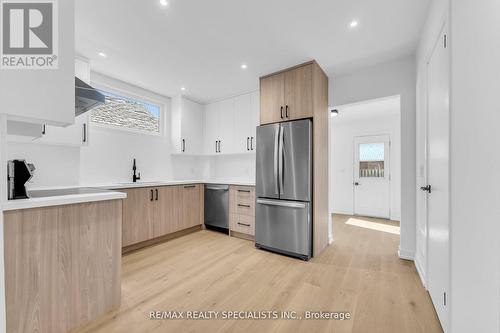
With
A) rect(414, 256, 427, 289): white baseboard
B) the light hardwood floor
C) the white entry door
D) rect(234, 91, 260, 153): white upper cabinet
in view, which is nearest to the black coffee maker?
the light hardwood floor

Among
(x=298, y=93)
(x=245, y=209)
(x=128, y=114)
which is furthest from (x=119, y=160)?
(x=298, y=93)

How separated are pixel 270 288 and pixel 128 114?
11.3 ft

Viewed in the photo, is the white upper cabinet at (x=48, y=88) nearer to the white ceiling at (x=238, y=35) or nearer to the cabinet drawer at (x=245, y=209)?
the white ceiling at (x=238, y=35)

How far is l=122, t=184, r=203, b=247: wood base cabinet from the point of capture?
2.89m

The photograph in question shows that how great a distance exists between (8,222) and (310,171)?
2601 millimetres

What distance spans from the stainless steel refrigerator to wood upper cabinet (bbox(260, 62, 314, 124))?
0.55 feet

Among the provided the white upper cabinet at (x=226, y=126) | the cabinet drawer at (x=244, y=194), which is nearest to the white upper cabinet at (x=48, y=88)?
the cabinet drawer at (x=244, y=194)

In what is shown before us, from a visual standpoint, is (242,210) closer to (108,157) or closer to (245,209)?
(245,209)

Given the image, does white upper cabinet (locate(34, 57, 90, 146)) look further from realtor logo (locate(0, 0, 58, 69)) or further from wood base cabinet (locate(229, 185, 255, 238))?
wood base cabinet (locate(229, 185, 255, 238))

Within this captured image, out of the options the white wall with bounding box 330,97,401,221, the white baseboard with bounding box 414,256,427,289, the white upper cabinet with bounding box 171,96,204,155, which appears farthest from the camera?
the white wall with bounding box 330,97,401,221

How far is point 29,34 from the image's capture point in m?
1.29

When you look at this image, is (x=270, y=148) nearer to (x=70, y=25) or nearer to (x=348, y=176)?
(x=70, y=25)

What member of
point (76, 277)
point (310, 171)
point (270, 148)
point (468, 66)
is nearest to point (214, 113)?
point (270, 148)

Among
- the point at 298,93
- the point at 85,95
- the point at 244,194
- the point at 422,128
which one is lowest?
the point at 244,194
